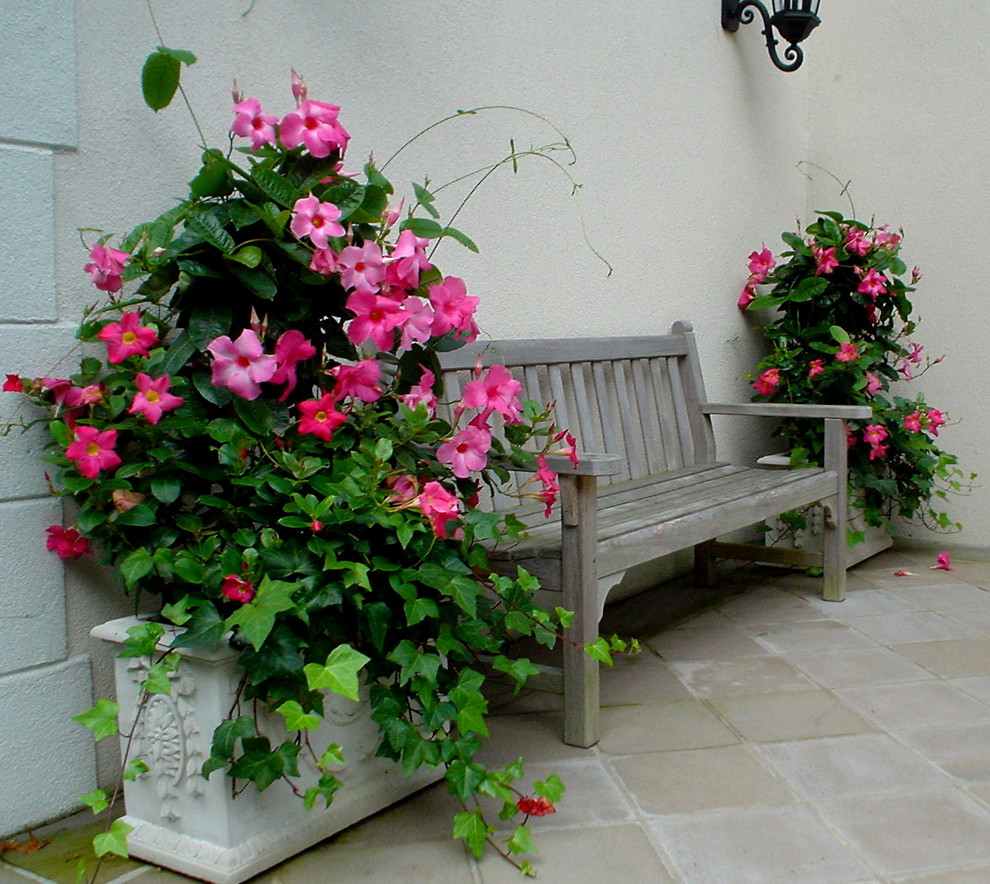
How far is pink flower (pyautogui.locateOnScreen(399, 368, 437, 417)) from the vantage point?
5.78 feet

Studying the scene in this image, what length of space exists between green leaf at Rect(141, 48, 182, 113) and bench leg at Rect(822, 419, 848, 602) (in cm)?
242

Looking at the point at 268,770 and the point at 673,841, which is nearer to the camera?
the point at 268,770

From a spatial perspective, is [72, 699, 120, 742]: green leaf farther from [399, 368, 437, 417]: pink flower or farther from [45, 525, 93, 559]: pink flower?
[399, 368, 437, 417]: pink flower

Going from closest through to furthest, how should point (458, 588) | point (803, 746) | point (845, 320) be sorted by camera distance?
point (458, 588)
point (803, 746)
point (845, 320)

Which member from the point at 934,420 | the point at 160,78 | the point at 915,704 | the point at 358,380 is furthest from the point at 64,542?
the point at 934,420

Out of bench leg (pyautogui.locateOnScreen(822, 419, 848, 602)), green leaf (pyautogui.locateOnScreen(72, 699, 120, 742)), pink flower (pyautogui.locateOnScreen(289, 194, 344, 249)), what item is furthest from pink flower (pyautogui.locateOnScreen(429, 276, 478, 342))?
bench leg (pyautogui.locateOnScreen(822, 419, 848, 602))

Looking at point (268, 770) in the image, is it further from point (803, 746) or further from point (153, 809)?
point (803, 746)

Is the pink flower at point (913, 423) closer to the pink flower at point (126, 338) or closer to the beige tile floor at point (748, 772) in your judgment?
the beige tile floor at point (748, 772)

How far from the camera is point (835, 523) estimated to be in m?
3.36

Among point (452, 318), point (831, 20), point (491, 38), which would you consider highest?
point (831, 20)

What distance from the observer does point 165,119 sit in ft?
6.41

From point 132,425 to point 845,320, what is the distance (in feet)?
9.51

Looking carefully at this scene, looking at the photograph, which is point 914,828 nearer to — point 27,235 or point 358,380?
point 358,380

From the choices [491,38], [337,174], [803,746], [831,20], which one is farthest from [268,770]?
[831,20]
